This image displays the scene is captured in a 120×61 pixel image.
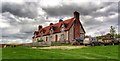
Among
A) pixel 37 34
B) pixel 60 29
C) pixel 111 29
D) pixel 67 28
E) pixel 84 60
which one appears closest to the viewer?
pixel 84 60

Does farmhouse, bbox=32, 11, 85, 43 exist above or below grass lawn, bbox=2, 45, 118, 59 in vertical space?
above

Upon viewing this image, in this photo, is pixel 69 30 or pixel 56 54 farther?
pixel 69 30

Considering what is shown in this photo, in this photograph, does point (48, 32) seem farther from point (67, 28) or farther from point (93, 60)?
point (93, 60)

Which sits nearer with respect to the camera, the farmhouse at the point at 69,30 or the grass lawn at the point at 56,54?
the grass lawn at the point at 56,54

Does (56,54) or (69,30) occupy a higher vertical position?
(69,30)

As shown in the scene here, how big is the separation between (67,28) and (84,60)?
44.3 metres

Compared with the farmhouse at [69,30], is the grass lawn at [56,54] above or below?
below

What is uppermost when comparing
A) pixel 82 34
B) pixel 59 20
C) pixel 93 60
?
pixel 59 20

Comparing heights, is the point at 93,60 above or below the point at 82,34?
below

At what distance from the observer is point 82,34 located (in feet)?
209

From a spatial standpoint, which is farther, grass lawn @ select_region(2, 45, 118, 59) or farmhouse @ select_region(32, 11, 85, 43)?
farmhouse @ select_region(32, 11, 85, 43)

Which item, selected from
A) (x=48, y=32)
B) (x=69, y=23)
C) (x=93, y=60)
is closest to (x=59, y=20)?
(x=48, y=32)

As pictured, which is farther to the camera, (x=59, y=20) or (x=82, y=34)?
(x=59, y=20)

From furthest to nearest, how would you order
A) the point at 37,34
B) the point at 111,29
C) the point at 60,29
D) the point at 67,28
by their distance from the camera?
the point at 37,34 < the point at 111,29 < the point at 60,29 < the point at 67,28
